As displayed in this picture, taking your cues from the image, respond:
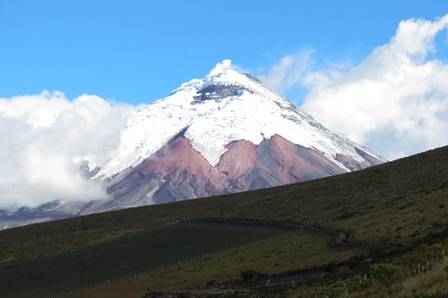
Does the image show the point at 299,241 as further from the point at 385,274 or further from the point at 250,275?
the point at 385,274

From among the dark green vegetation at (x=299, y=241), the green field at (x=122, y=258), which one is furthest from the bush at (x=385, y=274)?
the green field at (x=122, y=258)

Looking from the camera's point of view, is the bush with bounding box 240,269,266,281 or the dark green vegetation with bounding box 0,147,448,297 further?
the bush with bounding box 240,269,266,281

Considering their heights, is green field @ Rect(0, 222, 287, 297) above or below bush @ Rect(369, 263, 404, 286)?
above

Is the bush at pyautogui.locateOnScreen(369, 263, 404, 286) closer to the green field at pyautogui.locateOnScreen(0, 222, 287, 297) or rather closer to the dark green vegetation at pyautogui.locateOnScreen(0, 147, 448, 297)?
the dark green vegetation at pyautogui.locateOnScreen(0, 147, 448, 297)

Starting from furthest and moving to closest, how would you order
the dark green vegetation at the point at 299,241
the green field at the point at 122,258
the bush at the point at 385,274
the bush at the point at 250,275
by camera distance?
1. the green field at the point at 122,258
2. the bush at the point at 250,275
3. the dark green vegetation at the point at 299,241
4. the bush at the point at 385,274

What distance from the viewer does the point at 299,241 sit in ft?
244

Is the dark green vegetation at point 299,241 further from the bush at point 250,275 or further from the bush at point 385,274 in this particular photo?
the bush at point 250,275

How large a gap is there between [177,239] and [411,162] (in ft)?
163

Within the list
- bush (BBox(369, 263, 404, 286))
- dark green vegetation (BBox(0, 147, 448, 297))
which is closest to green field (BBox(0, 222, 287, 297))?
dark green vegetation (BBox(0, 147, 448, 297))

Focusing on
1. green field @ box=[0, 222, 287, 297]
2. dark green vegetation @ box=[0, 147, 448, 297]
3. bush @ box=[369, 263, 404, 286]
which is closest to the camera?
bush @ box=[369, 263, 404, 286]

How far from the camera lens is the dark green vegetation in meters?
38.7

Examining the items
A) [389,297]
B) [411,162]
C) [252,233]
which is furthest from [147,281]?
[411,162]

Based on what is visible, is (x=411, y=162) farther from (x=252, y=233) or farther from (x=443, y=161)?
(x=252, y=233)

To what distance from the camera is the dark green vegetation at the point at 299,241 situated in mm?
38688
